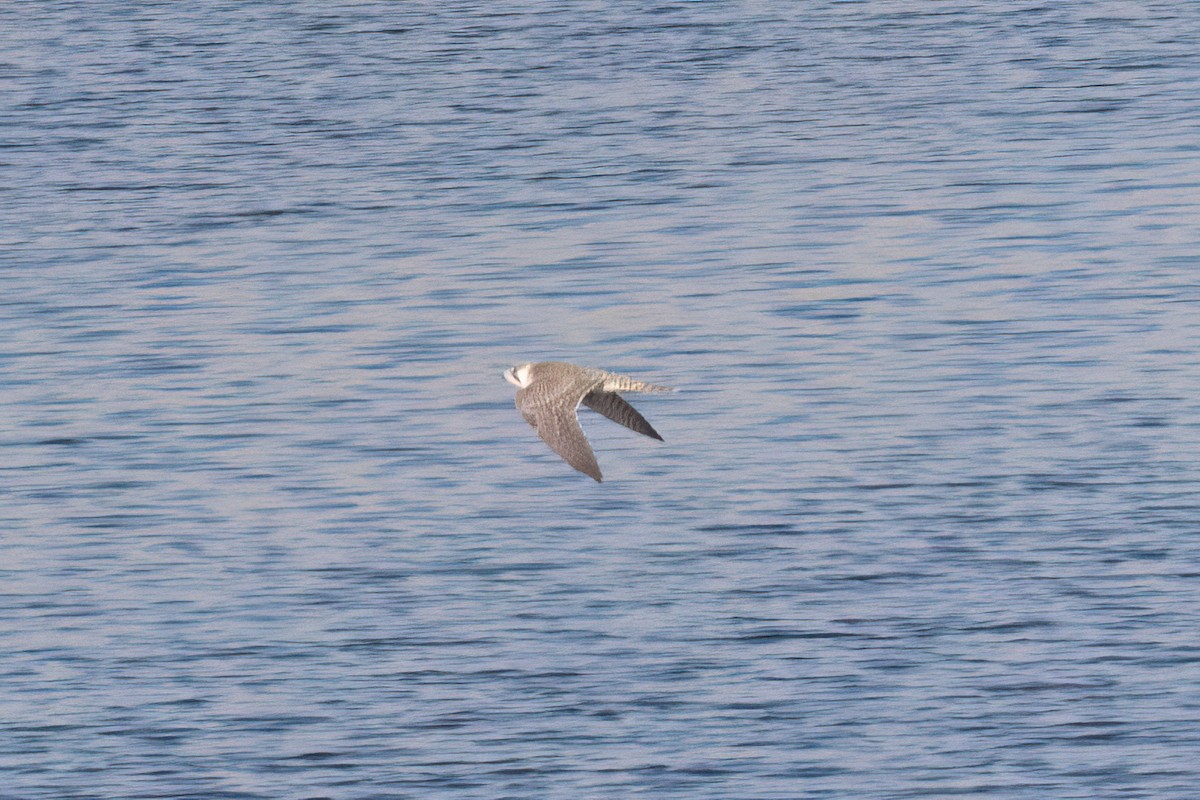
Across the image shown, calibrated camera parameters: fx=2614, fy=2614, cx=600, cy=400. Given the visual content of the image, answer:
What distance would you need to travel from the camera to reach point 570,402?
452 inches

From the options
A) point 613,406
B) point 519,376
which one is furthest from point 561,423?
point 519,376

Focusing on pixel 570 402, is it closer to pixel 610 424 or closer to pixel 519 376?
pixel 519 376

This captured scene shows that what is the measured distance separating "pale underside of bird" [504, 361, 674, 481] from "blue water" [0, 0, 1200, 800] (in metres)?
1.70

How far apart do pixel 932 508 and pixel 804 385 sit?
8.71ft

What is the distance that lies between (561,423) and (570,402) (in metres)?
0.34

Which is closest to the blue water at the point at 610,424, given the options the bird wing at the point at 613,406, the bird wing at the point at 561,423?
the bird wing at the point at 613,406

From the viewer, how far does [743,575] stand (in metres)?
14.6

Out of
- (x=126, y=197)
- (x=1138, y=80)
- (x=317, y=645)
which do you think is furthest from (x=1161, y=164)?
(x=317, y=645)

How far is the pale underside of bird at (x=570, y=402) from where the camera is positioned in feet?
35.4

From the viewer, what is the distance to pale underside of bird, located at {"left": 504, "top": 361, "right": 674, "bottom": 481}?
10.8 m

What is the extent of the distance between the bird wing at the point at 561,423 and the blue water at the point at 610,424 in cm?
180

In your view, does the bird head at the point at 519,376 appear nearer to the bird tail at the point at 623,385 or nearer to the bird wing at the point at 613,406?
the bird wing at the point at 613,406

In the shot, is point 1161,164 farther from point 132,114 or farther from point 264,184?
point 132,114

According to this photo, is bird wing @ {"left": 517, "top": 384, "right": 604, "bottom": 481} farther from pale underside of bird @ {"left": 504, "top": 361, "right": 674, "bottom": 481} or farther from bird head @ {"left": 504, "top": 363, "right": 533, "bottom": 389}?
bird head @ {"left": 504, "top": 363, "right": 533, "bottom": 389}
